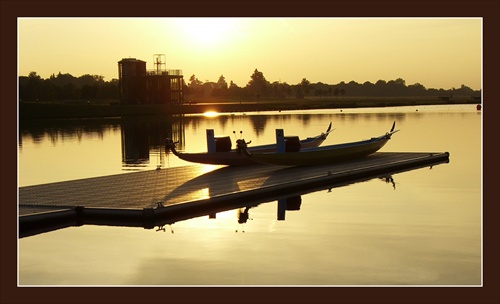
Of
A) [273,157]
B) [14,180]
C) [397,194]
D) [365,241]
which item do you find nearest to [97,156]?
[273,157]

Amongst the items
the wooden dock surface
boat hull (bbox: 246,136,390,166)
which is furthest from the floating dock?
boat hull (bbox: 246,136,390,166)

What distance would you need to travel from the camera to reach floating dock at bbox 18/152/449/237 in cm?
1964

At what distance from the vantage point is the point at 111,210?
1983 cm

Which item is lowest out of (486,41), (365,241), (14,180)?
(365,241)

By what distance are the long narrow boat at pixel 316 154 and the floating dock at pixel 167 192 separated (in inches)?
13.6

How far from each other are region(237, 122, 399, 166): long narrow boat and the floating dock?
345mm

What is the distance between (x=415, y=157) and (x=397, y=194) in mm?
9686

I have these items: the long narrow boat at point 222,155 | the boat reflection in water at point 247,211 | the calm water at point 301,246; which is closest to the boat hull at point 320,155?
the long narrow boat at point 222,155

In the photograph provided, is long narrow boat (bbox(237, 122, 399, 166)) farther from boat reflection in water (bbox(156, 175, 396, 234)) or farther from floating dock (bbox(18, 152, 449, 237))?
boat reflection in water (bbox(156, 175, 396, 234))

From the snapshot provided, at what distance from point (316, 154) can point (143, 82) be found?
10202 cm

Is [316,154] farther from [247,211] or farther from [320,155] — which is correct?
[247,211]

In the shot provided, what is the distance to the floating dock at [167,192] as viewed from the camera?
64.4 ft

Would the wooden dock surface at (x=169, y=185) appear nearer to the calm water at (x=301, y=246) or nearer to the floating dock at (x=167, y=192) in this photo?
the floating dock at (x=167, y=192)

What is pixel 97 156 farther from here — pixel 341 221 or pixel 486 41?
→ pixel 486 41
